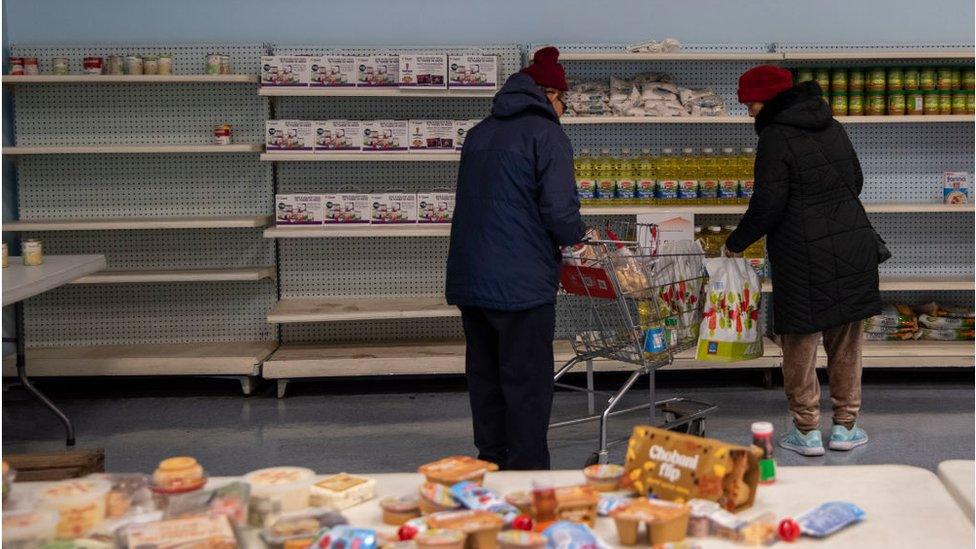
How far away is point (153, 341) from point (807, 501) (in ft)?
17.0

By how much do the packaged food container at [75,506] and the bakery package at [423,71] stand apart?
4207 millimetres

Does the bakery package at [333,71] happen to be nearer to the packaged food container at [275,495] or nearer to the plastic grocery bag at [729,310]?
the plastic grocery bag at [729,310]

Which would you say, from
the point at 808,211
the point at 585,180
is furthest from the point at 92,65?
the point at 808,211

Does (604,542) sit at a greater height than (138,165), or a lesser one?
lesser

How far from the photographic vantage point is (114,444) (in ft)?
17.5

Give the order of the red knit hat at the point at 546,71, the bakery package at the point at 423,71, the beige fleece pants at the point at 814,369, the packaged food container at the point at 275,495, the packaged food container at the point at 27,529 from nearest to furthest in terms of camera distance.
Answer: the packaged food container at the point at 27,529 < the packaged food container at the point at 275,495 < the red knit hat at the point at 546,71 < the beige fleece pants at the point at 814,369 < the bakery package at the point at 423,71

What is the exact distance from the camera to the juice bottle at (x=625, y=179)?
620 centimetres

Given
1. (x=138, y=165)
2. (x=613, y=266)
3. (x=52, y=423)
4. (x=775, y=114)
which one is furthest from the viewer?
(x=138, y=165)

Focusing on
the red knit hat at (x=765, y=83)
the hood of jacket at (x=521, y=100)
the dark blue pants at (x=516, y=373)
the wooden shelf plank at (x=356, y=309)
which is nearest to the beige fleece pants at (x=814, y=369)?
the red knit hat at (x=765, y=83)

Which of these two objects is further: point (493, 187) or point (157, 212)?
point (157, 212)

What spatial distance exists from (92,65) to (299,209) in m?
1.41

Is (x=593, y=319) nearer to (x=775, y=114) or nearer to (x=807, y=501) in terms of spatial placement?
(x=775, y=114)

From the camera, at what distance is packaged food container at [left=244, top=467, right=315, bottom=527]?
2.20 m

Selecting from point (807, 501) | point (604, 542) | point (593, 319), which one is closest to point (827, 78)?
point (593, 319)
